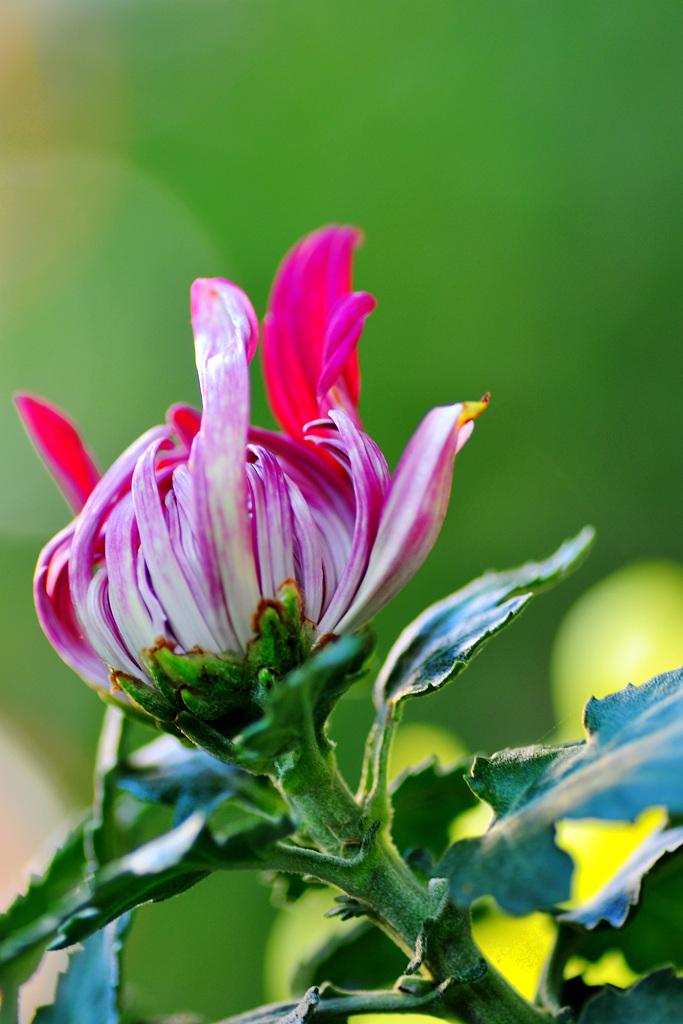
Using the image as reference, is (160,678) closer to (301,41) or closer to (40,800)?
(40,800)

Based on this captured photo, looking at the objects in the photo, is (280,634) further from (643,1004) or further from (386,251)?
(386,251)

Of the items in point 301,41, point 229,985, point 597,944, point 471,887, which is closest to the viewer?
point 471,887

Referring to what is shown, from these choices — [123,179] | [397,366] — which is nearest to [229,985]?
[397,366]

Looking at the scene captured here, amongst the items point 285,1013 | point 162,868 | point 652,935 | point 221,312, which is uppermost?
point 221,312

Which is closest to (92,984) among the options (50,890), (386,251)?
(50,890)

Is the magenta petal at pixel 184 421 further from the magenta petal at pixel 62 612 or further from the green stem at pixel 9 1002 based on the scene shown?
the green stem at pixel 9 1002

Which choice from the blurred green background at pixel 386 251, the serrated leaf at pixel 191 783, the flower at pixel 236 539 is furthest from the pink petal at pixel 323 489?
the blurred green background at pixel 386 251
